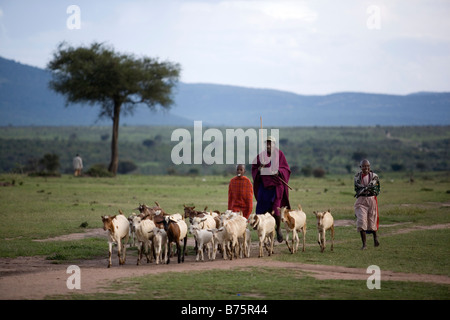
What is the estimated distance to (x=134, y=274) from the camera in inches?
456

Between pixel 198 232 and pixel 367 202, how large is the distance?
4.28m

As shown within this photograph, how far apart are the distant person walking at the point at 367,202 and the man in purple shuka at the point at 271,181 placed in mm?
1716

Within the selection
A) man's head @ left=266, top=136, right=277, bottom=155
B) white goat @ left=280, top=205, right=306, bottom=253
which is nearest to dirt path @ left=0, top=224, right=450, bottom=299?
white goat @ left=280, top=205, right=306, bottom=253

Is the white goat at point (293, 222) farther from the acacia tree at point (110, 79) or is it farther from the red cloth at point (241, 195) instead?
the acacia tree at point (110, 79)

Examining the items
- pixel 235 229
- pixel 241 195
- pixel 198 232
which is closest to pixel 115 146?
pixel 241 195

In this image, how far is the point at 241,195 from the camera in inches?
622

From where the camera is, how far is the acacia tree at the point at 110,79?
46.0 m

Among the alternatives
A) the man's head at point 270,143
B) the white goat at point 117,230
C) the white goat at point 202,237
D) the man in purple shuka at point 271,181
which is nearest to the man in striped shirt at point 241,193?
the man in purple shuka at point 271,181

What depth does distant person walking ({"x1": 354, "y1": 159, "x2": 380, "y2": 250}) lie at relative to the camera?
15.0m

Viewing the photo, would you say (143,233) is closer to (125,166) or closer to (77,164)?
(77,164)

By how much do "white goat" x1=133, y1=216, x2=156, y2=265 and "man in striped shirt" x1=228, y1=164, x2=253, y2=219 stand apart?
294 centimetres

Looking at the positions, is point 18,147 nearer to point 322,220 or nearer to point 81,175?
point 81,175

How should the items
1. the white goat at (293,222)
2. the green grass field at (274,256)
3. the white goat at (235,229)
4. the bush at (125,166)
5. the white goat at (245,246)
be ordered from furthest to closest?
the bush at (125,166) < the white goat at (293,222) < the white goat at (245,246) < the white goat at (235,229) < the green grass field at (274,256)
